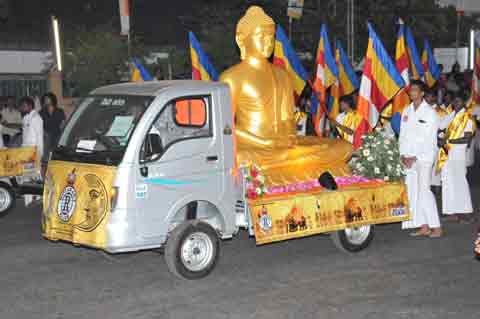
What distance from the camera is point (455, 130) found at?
11031 millimetres

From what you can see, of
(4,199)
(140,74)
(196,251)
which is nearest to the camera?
(196,251)

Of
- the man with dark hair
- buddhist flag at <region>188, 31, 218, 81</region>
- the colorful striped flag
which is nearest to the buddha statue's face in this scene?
the colorful striped flag

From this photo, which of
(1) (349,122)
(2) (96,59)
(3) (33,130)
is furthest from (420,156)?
(2) (96,59)

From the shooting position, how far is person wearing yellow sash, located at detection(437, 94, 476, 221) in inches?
433

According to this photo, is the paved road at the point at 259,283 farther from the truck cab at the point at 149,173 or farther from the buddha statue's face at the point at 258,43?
the buddha statue's face at the point at 258,43

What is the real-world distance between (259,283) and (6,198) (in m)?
5.67

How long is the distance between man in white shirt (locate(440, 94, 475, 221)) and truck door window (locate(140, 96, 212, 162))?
4287 millimetres

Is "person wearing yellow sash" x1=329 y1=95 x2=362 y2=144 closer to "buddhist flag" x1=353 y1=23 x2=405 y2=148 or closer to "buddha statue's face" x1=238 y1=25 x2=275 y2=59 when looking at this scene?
"buddhist flag" x1=353 y1=23 x2=405 y2=148


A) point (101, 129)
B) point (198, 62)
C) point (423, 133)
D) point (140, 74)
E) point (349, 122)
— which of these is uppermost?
point (198, 62)

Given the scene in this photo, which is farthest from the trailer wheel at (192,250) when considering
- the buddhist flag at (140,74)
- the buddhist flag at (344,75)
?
the buddhist flag at (344,75)

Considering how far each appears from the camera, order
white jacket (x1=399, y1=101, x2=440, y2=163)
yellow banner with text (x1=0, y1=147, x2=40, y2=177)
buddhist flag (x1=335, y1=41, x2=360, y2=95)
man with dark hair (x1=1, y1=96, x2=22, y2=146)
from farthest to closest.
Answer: man with dark hair (x1=1, y1=96, x2=22, y2=146), buddhist flag (x1=335, y1=41, x2=360, y2=95), yellow banner with text (x1=0, y1=147, x2=40, y2=177), white jacket (x1=399, y1=101, x2=440, y2=163)

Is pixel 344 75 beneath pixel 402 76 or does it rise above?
above

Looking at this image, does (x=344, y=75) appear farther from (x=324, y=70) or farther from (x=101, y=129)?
(x=101, y=129)

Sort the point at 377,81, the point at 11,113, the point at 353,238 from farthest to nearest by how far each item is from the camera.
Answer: the point at 11,113 → the point at 377,81 → the point at 353,238
